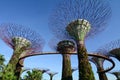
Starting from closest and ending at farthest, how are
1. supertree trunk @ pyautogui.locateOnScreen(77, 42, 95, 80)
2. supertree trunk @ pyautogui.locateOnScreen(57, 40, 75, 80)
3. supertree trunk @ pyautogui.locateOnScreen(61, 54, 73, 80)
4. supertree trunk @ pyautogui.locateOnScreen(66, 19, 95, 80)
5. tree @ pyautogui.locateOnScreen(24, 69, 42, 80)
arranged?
supertree trunk @ pyautogui.locateOnScreen(77, 42, 95, 80), supertree trunk @ pyautogui.locateOnScreen(66, 19, 95, 80), tree @ pyautogui.locateOnScreen(24, 69, 42, 80), supertree trunk @ pyautogui.locateOnScreen(61, 54, 73, 80), supertree trunk @ pyautogui.locateOnScreen(57, 40, 75, 80)

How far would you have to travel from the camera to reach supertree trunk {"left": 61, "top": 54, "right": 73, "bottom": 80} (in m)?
34.0

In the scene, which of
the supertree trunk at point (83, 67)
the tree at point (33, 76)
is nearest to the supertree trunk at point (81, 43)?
the supertree trunk at point (83, 67)

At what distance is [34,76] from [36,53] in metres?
6.25

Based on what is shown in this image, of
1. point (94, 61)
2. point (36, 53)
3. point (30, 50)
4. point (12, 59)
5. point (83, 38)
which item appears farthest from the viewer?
point (94, 61)

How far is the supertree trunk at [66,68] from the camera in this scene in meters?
34.0

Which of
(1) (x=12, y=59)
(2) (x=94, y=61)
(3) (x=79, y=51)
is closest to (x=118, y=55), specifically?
(2) (x=94, y=61)

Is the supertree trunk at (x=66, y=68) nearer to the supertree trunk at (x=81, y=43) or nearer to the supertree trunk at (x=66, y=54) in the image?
the supertree trunk at (x=66, y=54)

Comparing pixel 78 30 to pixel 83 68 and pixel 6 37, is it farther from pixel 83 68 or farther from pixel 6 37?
pixel 6 37

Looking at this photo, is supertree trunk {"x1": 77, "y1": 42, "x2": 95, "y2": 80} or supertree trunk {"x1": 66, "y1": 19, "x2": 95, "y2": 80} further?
supertree trunk {"x1": 66, "y1": 19, "x2": 95, "y2": 80}

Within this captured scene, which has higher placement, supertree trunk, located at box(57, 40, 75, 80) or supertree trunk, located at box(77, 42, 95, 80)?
supertree trunk, located at box(57, 40, 75, 80)

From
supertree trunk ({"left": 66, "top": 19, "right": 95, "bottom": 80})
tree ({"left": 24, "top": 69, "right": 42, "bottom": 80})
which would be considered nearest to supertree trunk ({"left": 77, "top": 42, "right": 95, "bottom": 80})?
supertree trunk ({"left": 66, "top": 19, "right": 95, "bottom": 80})

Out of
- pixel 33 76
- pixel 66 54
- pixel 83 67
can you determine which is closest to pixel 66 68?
pixel 66 54

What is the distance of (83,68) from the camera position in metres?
25.2

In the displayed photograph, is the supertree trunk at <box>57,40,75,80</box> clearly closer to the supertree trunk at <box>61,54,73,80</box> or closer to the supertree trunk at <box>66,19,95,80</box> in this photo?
the supertree trunk at <box>61,54,73,80</box>
